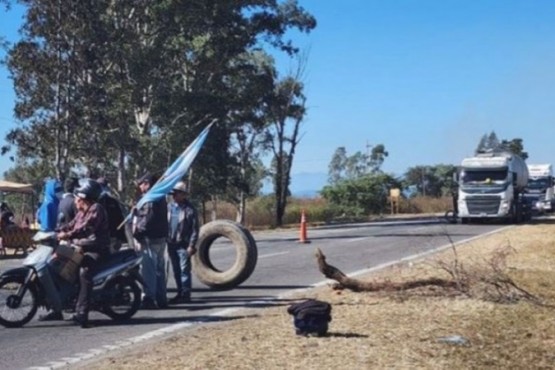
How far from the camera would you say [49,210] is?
12.4 metres

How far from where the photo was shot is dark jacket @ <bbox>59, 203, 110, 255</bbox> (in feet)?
34.3

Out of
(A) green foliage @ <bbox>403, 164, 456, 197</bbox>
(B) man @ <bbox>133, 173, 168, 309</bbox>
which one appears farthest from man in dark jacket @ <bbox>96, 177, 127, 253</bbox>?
(A) green foliage @ <bbox>403, 164, 456, 197</bbox>

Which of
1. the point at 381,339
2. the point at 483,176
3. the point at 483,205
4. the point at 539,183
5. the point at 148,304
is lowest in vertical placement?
the point at 381,339

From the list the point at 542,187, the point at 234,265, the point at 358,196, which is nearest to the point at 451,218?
the point at 542,187

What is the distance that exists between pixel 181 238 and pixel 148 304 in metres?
1.37

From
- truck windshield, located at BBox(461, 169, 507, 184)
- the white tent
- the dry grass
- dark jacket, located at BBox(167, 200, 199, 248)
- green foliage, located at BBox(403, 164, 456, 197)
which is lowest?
the dry grass

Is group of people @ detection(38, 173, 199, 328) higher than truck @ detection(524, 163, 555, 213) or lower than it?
lower

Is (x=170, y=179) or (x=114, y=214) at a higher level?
(x=170, y=179)

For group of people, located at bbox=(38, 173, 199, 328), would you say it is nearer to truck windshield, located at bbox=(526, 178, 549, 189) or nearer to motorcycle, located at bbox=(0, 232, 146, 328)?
motorcycle, located at bbox=(0, 232, 146, 328)

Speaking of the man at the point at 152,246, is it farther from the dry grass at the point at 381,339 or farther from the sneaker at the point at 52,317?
the dry grass at the point at 381,339

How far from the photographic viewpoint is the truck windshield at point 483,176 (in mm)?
38812

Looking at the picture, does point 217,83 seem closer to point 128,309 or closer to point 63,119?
point 63,119

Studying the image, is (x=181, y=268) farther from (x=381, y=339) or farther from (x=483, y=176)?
(x=483, y=176)

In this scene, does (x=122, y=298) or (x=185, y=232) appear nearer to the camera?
(x=122, y=298)
